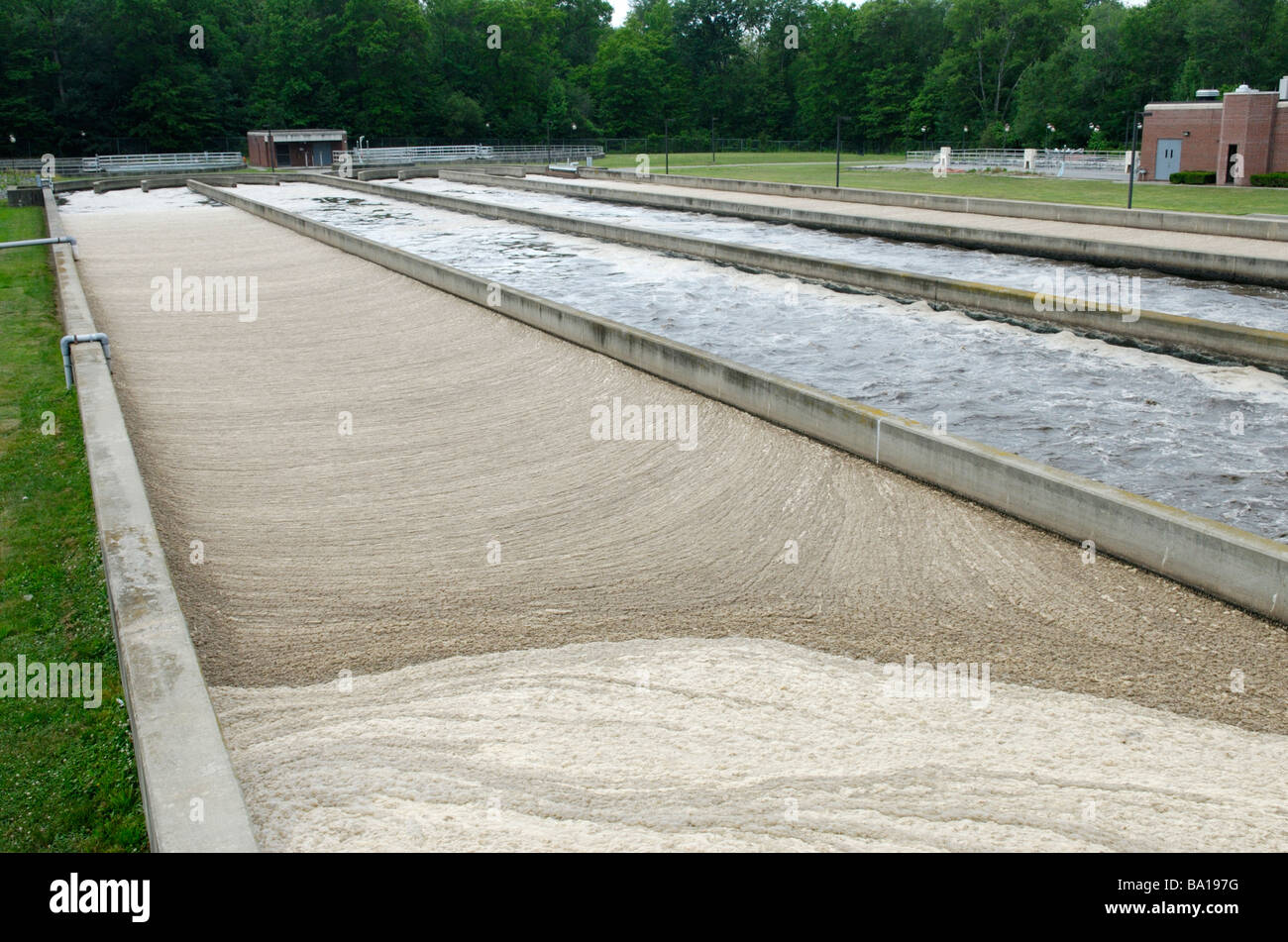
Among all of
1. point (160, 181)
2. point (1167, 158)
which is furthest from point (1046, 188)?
point (160, 181)

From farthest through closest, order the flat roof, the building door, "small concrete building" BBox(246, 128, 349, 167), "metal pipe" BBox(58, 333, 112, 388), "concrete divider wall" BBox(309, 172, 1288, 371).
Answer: "small concrete building" BBox(246, 128, 349, 167) < the flat roof < the building door < "concrete divider wall" BBox(309, 172, 1288, 371) < "metal pipe" BBox(58, 333, 112, 388)

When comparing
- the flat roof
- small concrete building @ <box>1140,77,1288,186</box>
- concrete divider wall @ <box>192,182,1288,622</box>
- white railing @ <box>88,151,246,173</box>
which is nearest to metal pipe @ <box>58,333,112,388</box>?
concrete divider wall @ <box>192,182,1288,622</box>

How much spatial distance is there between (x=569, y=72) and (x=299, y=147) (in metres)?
37.2

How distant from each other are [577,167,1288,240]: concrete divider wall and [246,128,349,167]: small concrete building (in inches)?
1734

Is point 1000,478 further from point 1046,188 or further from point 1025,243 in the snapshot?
point 1046,188

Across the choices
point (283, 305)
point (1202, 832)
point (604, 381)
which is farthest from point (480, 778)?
point (283, 305)

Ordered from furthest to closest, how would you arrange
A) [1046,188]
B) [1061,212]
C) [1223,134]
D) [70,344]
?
[1223,134] < [1046,188] < [1061,212] < [70,344]

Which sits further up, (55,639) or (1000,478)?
(1000,478)

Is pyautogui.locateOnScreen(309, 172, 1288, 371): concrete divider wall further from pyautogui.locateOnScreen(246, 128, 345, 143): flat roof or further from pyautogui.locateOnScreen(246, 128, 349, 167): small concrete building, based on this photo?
pyautogui.locateOnScreen(246, 128, 349, 167): small concrete building

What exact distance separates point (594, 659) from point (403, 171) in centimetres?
5983

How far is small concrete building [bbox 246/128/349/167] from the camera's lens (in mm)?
75062

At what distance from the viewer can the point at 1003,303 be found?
61.6ft

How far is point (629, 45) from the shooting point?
10169 cm

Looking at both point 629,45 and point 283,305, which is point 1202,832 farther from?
point 629,45
